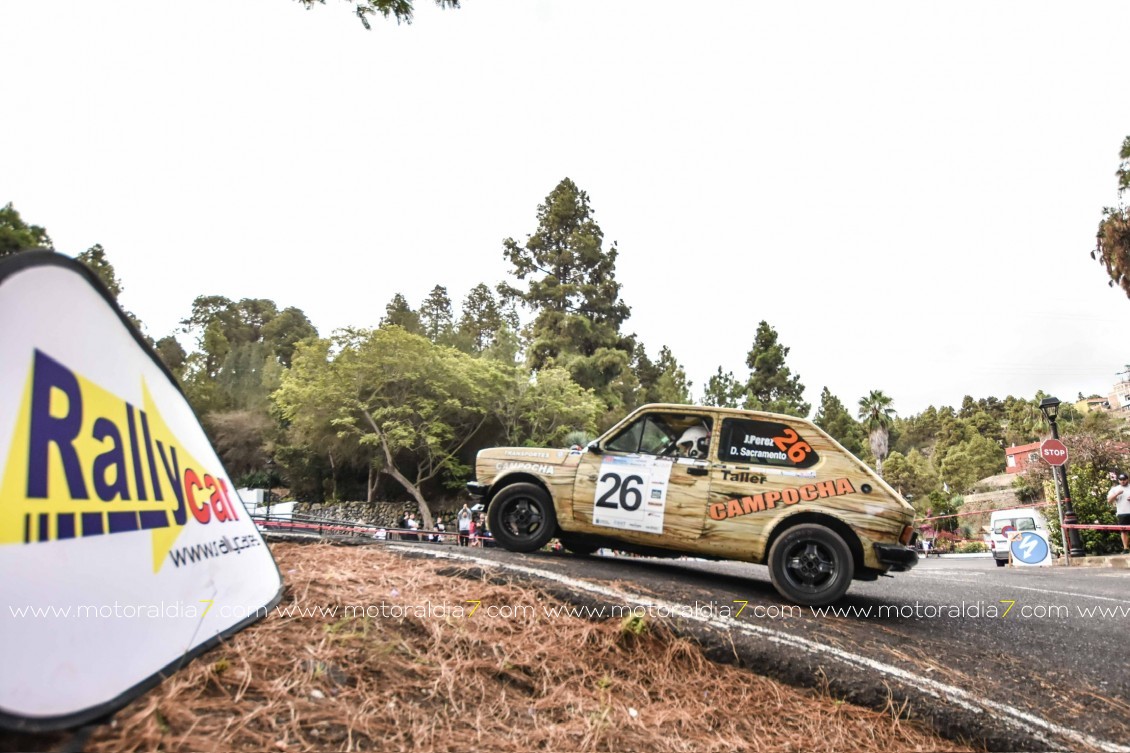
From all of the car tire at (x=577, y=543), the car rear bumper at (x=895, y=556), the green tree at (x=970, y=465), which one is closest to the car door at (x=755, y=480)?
the car rear bumper at (x=895, y=556)


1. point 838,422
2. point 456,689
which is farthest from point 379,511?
point 838,422

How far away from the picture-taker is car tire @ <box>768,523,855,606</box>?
16.2 ft

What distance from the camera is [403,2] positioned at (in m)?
5.98

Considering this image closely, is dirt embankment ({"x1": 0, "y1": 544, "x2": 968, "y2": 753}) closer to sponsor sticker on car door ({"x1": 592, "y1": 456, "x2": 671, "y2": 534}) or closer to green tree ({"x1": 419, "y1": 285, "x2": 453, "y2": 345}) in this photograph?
sponsor sticker on car door ({"x1": 592, "y1": 456, "x2": 671, "y2": 534})

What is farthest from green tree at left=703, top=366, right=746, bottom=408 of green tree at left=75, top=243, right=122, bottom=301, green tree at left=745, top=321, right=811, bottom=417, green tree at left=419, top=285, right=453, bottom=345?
green tree at left=75, top=243, right=122, bottom=301

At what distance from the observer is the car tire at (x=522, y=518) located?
604 cm

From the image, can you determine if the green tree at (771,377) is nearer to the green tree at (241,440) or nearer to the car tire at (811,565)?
the green tree at (241,440)

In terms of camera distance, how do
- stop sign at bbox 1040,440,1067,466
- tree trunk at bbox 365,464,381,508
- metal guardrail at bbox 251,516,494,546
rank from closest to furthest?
metal guardrail at bbox 251,516,494,546
stop sign at bbox 1040,440,1067,466
tree trunk at bbox 365,464,381,508

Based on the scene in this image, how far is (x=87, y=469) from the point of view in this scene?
214cm

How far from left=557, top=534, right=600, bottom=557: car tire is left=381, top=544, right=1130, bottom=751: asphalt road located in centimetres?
19

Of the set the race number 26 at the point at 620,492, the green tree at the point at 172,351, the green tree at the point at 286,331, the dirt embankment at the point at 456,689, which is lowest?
the dirt embankment at the point at 456,689

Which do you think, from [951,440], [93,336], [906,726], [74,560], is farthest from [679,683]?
[951,440]

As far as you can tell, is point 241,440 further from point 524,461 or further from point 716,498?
point 716,498

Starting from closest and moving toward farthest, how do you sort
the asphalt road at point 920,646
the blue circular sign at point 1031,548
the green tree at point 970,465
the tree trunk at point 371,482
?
the asphalt road at point 920,646, the blue circular sign at point 1031,548, the tree trunk at point 371,482, the green tree at point 970,465
